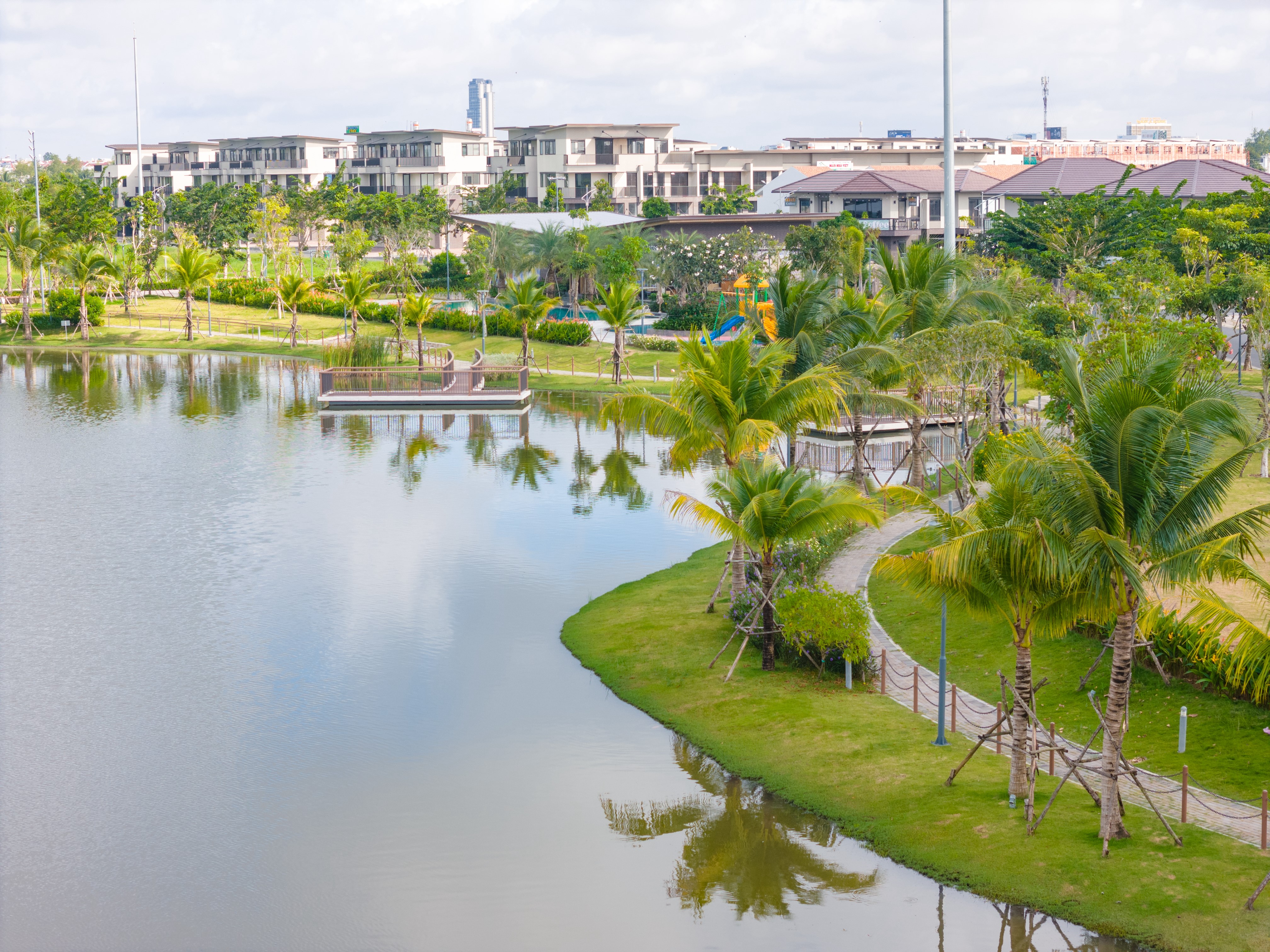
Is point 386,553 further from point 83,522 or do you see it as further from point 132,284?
point 132,284

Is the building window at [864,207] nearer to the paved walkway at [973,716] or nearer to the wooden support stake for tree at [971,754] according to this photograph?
the paved walkway at [973,716]

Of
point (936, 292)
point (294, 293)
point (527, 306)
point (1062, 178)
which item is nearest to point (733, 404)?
point (936, 292)

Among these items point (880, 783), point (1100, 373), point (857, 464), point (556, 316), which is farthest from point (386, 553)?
point (556, 316)

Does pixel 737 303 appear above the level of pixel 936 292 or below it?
above

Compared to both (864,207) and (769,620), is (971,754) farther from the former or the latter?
(864,207)

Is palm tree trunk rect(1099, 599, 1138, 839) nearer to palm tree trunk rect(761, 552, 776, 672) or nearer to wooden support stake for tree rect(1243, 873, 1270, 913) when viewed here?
wooden support stake for tree rect(1243, 873, 1270, 913)

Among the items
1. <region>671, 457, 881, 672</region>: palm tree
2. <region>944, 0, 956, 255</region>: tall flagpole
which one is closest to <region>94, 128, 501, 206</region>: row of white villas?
<region>944, 0, 956, 255</region>: tall flagpole

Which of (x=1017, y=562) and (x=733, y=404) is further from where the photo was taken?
(x=733, y=404)
